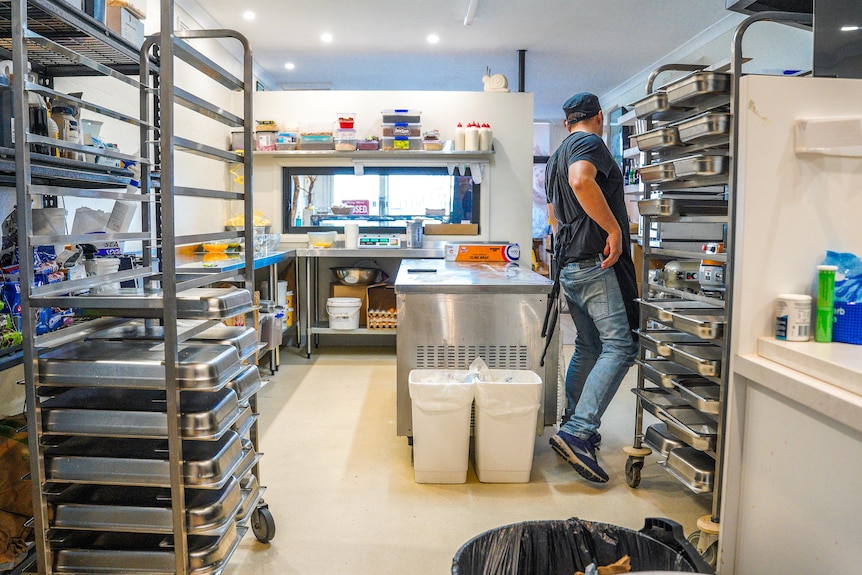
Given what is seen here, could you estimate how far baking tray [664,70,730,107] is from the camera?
6.45 feet

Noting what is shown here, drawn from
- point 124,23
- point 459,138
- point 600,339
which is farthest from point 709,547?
point 459,138

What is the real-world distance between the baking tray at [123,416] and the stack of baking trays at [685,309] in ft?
4.86

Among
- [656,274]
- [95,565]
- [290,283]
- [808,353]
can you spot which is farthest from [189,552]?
[290,283]

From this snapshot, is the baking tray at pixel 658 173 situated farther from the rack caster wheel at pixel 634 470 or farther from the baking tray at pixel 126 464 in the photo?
the baking tray at pixel 126 464

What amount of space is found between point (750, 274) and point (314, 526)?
169 centimetres

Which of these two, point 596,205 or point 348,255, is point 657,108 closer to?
point 596,205

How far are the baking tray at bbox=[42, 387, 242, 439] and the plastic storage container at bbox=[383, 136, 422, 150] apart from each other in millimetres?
3976

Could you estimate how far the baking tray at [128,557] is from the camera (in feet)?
5.54

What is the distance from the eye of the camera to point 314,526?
236cm

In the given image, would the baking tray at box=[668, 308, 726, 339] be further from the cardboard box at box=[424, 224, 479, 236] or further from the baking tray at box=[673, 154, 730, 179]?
the cardboard box at box=[424, 224, 479, 236]

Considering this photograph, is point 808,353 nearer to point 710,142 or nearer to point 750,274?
point 750,274

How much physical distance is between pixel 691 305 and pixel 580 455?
763 mm

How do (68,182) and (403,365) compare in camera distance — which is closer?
(68,182)

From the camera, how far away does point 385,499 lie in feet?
8.52
